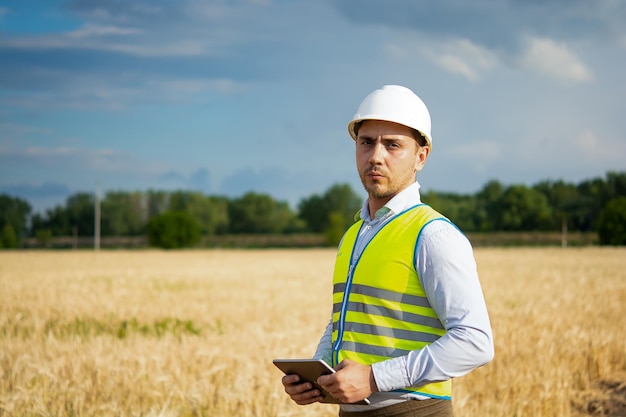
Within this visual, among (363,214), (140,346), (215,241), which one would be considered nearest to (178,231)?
(215,241)

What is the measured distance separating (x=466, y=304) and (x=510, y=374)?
490 centimetres

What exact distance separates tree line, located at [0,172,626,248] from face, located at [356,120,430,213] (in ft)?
285

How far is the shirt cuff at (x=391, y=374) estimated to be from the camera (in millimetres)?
2609

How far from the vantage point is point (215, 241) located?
97312mm

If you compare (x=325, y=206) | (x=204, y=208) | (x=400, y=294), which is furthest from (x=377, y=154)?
(x=204, y=208)

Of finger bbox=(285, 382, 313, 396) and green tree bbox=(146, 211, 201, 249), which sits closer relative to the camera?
finger bbox=(285, 382, 313, 396)

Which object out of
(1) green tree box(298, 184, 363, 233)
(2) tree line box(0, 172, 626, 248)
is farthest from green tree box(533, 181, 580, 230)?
(1) green tree box(298, 184, 363, 233)

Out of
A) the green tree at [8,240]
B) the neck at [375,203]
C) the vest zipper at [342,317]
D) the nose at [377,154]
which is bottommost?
the green tree at [8,240]

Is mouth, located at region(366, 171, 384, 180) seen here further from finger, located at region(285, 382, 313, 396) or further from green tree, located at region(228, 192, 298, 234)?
green tree, located at region(228, 192, 298, 234)

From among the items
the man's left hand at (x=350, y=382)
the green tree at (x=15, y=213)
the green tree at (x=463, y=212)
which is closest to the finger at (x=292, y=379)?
the man's left hand at (x=350, y=382)

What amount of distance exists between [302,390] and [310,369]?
0.17m

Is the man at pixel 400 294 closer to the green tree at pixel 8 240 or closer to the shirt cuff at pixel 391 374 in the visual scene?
the shirt cuff at pixel 391 374

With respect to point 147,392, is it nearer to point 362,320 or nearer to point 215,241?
point 362,320

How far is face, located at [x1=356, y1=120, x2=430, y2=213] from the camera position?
2.84 meters
